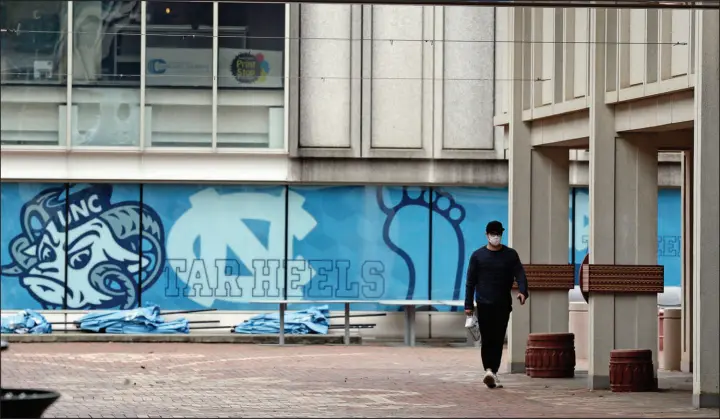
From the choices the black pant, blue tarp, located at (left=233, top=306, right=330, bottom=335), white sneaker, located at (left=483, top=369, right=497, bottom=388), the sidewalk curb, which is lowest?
the sidewalk curb

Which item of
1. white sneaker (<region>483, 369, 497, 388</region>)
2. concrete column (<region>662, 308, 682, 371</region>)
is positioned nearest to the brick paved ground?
white sneaker (<region>483, 369, 497, 388</region>)

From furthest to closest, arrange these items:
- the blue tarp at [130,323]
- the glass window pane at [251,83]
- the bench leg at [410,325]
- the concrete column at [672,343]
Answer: the glass window pane at [251,83] < the blue tarp at [130,323] < the bench leg at [410,325] < the concrete column at [672,343]

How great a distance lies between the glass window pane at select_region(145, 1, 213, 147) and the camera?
29000 millimetres

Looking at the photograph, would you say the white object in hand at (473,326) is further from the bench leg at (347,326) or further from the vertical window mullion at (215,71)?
the vertical window mullion at (215,71)

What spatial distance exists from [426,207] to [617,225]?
12489mm

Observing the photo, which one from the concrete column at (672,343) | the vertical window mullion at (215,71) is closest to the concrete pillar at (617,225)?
the concrete column at (672,343)

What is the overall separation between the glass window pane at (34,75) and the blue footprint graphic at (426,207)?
6628 millimetres

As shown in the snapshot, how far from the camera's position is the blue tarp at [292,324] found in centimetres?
2834

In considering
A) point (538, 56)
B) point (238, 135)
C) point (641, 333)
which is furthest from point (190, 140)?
point (641, 333)

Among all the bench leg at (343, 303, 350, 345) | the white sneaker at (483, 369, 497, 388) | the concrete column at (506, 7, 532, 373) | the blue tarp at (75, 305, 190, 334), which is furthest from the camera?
the blue tarp at (75, 305, 190, 334)

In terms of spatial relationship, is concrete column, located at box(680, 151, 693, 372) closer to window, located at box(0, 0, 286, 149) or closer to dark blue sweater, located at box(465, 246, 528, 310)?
dark blue sweater, located at box(465, 246, 528, 310)

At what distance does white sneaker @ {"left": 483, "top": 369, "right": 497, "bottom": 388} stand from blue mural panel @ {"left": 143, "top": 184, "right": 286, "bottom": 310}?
12593 millimetres

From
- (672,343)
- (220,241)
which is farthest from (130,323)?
(672,343)

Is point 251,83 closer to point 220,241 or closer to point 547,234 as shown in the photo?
point 220,241
